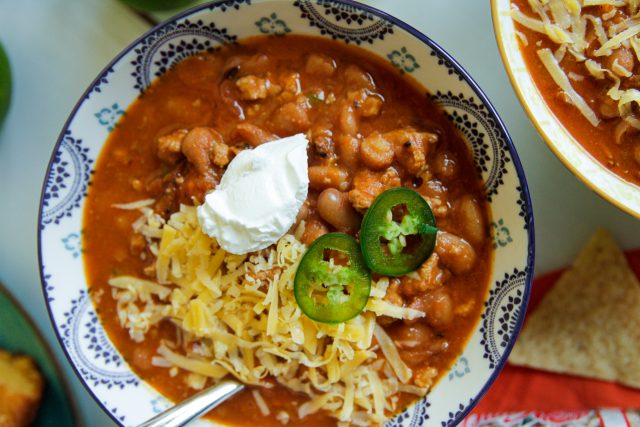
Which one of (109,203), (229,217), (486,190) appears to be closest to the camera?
(229,217)

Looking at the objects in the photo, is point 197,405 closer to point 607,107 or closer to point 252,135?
point 252,135

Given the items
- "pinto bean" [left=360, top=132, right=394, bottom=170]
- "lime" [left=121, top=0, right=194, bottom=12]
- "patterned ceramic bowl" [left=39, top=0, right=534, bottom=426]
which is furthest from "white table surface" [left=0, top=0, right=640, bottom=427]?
"pinto bean" [left=360, top=132, right=394, bottom=170]

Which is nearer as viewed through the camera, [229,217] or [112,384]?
[229,217]

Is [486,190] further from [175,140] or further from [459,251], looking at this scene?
[175,140]

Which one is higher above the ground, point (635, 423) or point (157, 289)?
point (157, 289)

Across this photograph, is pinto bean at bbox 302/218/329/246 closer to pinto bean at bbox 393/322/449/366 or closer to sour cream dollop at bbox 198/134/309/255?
sour cream dollop at bbox 198/134/309/255

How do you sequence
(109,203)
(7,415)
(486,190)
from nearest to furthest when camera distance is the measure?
(486,190), (109,203), (7,415)

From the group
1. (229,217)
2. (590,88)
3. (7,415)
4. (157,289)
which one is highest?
(590,88)

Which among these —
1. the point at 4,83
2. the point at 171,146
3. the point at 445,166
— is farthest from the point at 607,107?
the point at 4,83

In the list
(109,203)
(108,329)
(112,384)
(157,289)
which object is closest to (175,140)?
(109,203)
